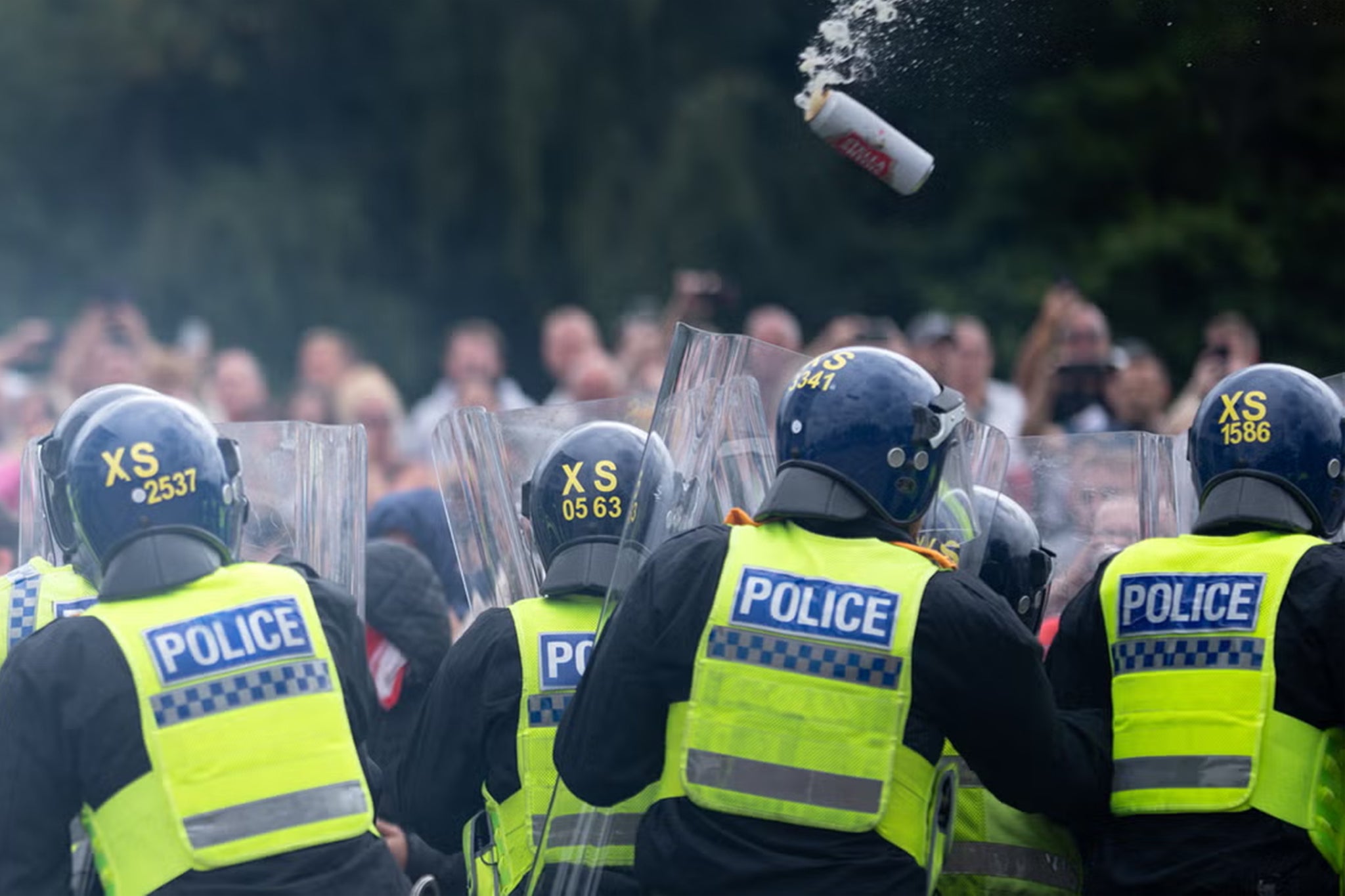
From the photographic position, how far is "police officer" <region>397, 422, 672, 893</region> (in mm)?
5000

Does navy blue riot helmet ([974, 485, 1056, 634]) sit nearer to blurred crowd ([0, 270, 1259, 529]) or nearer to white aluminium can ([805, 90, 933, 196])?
white aluminium can ([805, 90, 933, 196])

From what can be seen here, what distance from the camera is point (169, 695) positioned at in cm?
443

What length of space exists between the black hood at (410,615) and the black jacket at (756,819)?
1.82 metres

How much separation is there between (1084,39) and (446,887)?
293cm

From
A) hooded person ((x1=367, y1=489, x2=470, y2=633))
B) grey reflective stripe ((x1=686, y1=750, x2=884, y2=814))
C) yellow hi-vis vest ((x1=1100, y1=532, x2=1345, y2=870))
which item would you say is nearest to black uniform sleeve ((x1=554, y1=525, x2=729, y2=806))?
grey reflective stripe ((x1=686, y1=750, x2=884, y2=814))

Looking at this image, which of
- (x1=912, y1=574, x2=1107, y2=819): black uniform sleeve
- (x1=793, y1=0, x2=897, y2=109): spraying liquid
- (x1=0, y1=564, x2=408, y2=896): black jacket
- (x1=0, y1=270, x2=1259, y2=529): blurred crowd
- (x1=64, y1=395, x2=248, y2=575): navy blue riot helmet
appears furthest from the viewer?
(x1=0, y1=270, x2=1259, y2=529): blurred crowd

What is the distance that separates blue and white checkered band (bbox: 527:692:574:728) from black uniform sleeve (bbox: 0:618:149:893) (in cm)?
95

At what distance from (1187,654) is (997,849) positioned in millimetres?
623

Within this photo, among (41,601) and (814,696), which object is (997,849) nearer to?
(814,696)

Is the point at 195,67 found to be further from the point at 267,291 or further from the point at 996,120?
the point at 996,120

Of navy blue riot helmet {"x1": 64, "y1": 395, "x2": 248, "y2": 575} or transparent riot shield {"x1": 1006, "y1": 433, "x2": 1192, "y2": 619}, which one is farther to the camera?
transparent riot shield {"x1": 1006, "y1": 433, "x2": 1192, "y2": 619}

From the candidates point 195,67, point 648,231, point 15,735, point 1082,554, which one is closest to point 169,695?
point 15,735

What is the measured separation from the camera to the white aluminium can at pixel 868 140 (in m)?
5.04

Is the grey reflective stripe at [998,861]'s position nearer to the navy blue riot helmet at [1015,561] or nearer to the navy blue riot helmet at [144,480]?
the navy blue riot helmet at [1015,561]
